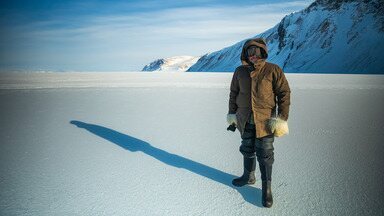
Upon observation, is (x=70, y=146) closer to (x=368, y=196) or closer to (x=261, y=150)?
A: (x=261, y=150)

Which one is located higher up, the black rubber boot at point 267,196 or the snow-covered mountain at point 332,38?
the black rubber boot at point 267,196

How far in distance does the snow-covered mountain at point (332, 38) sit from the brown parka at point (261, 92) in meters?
78.5

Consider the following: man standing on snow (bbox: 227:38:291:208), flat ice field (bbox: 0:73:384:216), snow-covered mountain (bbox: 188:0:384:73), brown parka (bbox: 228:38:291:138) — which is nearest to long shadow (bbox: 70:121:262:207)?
flat ice field (bbox: 0:73:384:216)

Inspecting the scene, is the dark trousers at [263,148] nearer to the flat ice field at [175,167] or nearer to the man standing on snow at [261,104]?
the man standing on snow at [261,104]

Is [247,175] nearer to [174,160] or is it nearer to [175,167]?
[175,167]

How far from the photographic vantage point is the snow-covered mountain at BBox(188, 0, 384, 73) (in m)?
79.4

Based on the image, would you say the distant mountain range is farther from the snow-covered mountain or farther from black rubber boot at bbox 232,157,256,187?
black rubber boot at bbox 232,157,256,187

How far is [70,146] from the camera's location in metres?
4.78

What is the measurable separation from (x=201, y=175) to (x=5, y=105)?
8.05 m

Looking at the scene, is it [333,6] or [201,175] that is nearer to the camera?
[201,175]

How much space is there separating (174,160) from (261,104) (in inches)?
64.2

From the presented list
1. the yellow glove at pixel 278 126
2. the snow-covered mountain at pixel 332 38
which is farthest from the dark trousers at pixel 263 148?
the snow-covered mountain at pixel 332 38

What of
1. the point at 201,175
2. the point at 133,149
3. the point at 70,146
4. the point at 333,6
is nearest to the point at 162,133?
the point at 133,149

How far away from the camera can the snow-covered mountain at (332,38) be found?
7940cm
